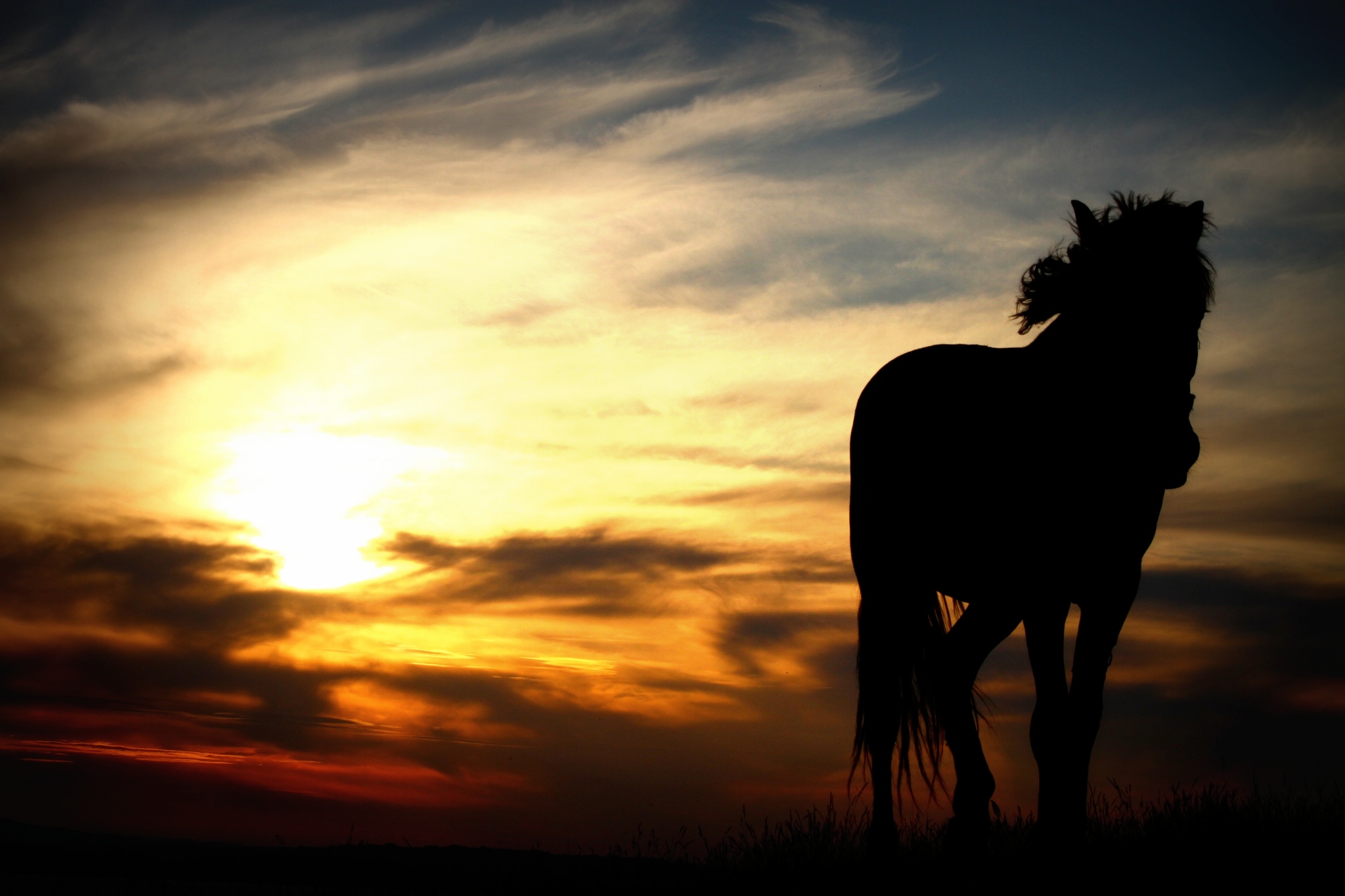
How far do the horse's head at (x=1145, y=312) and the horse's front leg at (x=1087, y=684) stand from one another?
2.80ft

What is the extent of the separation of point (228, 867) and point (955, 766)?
18.2 ft

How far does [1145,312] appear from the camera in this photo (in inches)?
222

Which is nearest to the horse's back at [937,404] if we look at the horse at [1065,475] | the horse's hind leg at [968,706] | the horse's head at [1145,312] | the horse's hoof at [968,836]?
the horse at [1065,475]

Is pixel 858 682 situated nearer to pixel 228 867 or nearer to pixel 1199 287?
pixel 1199 287

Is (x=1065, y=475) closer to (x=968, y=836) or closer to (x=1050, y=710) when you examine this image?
(x=1050, y=710)

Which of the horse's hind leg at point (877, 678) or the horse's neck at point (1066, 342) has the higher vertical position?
the horse's neck at point (1066, 342)

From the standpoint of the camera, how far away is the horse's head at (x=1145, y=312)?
18.1 feet

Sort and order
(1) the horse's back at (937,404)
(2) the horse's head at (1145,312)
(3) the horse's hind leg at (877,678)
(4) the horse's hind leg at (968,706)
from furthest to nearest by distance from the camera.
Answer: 1. (3) the horse's hind leg at (877,678)
2. (1) the horse's back at (937,404)
3. (4) the horse's hind leg at (968,706)
4. (2) the horse's head at (1145,312)

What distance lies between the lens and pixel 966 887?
5.64 m

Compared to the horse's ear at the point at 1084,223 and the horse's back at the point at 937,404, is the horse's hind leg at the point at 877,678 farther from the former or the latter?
the horse's ear at the point at 1084,223

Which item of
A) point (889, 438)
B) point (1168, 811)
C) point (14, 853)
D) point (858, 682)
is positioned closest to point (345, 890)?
point (858, 682)

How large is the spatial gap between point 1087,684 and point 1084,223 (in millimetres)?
2788

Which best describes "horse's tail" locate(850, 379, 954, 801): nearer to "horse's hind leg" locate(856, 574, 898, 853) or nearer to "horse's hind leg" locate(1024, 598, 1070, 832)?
"horse's hind leg" locate(856, 574, 898, 853)

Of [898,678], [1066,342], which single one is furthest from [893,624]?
[1066,342]
